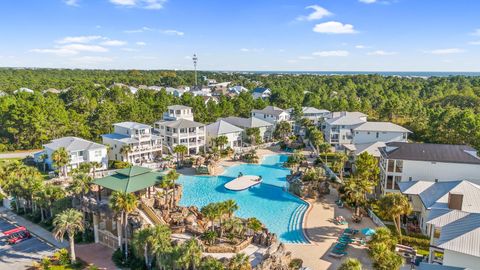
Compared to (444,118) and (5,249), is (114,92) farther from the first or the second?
(444,118)

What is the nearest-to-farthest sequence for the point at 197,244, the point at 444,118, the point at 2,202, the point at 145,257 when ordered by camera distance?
the point at 197,244, the point at 145,257, the point at 2,202, the point at 444,118

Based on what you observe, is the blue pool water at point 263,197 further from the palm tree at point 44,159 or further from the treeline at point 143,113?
the treeline at point 143,113

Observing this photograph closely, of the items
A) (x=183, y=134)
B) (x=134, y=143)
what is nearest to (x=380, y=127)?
(x=183, y=134)

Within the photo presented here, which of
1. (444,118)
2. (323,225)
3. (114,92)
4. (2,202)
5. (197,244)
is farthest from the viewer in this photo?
(114,92)

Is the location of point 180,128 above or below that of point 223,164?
above

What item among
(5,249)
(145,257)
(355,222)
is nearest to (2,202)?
(5,249)

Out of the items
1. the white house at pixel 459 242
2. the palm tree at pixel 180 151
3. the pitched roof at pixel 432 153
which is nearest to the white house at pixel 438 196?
the white house at pixel 459 242
